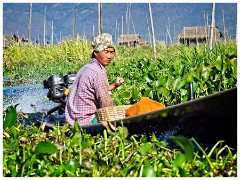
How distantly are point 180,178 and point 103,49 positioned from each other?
4.98 ft

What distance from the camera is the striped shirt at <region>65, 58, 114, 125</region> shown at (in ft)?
9.53

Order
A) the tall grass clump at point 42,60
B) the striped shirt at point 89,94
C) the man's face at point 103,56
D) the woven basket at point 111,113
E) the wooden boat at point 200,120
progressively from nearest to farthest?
the wooden boat at point 200,120, the woven basket at point 111,113, the striped shirt at point 89,94, the man's face at point 103,56, the tall grass clump at point 42,60

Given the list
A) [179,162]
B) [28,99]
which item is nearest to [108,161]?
[179,162]

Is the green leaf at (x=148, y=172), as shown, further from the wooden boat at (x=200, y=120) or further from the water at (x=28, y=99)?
the water at (x=28, y=99)

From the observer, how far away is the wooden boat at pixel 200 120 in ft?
6.94

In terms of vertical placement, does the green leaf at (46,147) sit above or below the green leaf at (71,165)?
above

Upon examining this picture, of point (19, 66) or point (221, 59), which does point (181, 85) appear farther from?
point (19, 66)

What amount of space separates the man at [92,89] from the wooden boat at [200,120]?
533 mm

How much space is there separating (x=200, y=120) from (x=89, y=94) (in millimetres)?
926

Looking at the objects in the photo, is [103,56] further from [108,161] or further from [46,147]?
[46,147]

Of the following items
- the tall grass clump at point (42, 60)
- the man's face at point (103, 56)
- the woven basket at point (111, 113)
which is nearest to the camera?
the woven basket at point (111, 113)

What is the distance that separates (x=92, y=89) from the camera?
2.93 metres

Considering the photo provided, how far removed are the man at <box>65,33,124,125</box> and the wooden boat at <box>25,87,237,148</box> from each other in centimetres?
53

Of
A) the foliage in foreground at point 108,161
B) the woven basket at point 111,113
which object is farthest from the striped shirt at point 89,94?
the foliage in foreground at point 108,161
